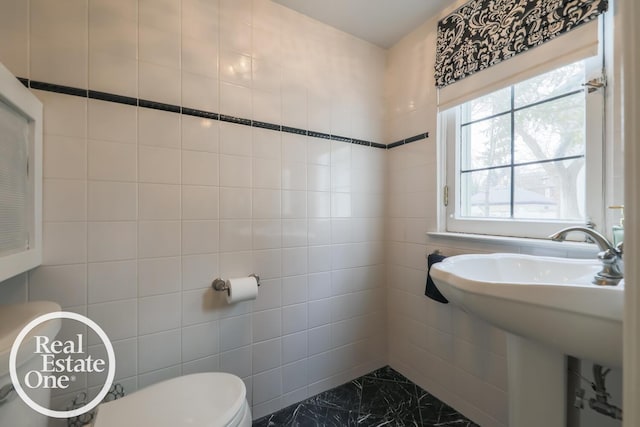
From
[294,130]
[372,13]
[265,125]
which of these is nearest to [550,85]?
[372,13]

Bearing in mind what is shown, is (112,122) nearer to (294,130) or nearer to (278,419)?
(294,130)

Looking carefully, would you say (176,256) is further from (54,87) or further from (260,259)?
(54,87)

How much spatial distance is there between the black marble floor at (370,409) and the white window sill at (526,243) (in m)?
0.93

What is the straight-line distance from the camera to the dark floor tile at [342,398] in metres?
1.49

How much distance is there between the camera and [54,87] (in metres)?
1.00

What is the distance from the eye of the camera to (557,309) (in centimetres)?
60

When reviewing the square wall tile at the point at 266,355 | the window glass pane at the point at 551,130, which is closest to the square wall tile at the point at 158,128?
the square wall tile at the point at 266,355

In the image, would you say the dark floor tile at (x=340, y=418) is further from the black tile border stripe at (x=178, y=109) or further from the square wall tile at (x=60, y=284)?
the black tile border stripe at (x=178, y=109)

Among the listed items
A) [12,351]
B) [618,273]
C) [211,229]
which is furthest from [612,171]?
[12,351]

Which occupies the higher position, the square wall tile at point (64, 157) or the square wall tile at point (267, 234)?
the square wall tile at point (64, 157)

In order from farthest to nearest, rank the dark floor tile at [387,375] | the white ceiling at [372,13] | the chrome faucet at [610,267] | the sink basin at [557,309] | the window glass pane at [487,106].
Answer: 1. the dark floor tile at [387,375]
2. the white ceiling at [372,13]
3. the window glass pane at [487,106]
4. the chrome faucet at [610,267]
5. the sink basin at [557,309]

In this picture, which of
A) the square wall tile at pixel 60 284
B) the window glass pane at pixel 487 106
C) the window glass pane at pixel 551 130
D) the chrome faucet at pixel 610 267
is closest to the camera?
the chrome faucet at pixel 610 267

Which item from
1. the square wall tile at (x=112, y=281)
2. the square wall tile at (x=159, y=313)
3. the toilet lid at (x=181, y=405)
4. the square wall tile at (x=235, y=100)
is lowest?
the toilet lid at (x=181, y=405)

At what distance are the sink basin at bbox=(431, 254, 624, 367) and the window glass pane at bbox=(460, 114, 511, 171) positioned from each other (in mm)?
681
